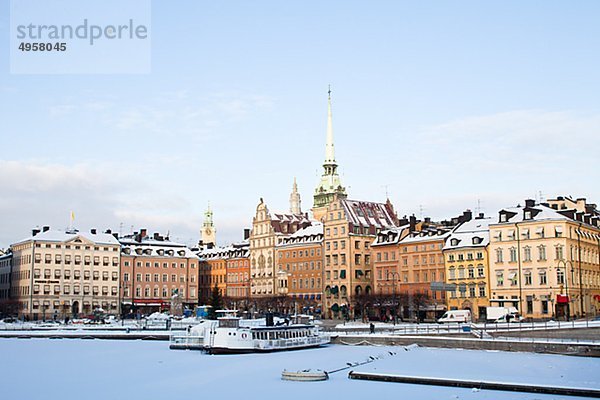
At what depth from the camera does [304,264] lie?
360ft

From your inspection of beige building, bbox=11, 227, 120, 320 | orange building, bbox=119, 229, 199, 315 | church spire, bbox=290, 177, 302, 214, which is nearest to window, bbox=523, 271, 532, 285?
orange building, bbox=119, 229, 199, 315

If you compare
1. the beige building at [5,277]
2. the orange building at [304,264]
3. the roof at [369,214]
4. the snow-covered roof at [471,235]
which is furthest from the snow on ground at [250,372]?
the beige building at [5,277]

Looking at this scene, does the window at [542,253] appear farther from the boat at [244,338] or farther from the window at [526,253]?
the boat at [244,338]

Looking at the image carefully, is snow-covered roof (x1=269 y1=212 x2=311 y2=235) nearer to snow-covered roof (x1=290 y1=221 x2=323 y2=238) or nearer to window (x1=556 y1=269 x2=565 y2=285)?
snow-covered roof (x1=290 y1=221 x2=323 y2=238)

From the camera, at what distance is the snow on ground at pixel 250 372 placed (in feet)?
112

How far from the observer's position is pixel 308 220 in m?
125

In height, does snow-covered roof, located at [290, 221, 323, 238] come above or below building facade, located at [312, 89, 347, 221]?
below

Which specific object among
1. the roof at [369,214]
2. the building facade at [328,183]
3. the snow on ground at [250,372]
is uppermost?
the building facade at [328,183]

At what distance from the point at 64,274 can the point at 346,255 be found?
42.2 metres

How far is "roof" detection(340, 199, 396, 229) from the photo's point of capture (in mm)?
103625

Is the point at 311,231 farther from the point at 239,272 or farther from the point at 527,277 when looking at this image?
the point at 527,277

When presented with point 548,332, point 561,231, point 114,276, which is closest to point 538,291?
point 561,231

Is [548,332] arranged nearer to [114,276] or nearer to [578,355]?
[578,355]

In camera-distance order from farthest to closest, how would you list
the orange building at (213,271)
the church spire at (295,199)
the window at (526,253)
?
the church spire at (295,199) → the orange building at (213,271) → the window at (526,253)
